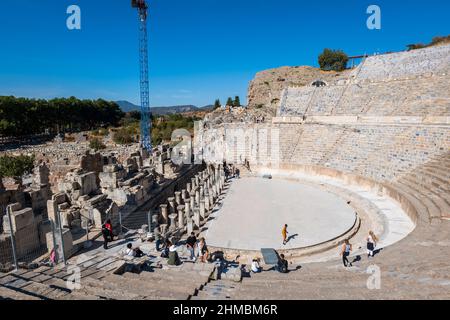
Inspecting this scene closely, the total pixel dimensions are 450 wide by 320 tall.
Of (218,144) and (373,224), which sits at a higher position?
(218,144)

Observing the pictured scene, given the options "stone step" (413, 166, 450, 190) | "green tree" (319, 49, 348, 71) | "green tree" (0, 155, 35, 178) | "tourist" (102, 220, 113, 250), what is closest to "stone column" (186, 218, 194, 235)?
"tourist" (102, 220, 113, 250)

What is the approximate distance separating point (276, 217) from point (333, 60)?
186 feet

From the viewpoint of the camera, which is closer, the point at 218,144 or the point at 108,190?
the point at 108,190

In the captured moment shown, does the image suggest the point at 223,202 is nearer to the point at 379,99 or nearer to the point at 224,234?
the point at 224,234

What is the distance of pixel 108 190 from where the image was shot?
12547 millimetres

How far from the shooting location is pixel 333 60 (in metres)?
60.9

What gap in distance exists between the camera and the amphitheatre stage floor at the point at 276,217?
10633 millimetres

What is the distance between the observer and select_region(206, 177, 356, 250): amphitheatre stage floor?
34.9 feet

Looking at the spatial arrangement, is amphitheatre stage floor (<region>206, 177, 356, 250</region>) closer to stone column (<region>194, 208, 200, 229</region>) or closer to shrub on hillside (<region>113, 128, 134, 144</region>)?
stone column (<region>194, 208, 200, 229</region>)

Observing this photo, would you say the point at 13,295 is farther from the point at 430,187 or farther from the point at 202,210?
the point at 430,187

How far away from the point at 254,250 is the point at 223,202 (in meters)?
5.55
